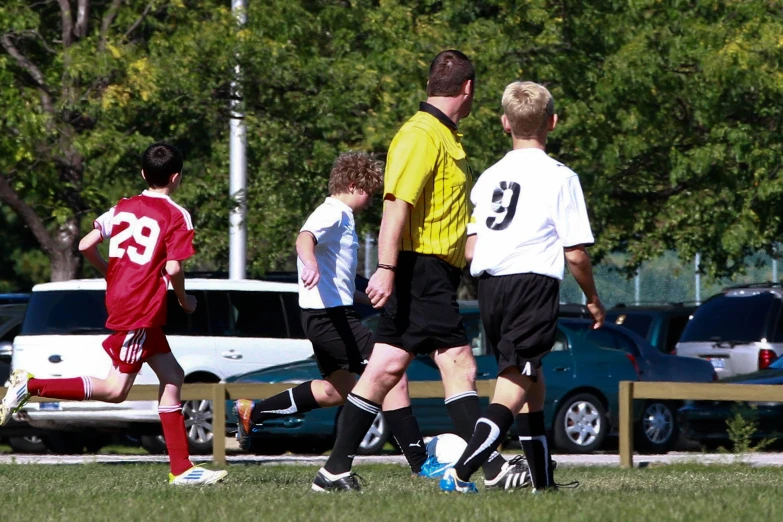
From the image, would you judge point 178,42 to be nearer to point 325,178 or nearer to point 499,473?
point 325,178

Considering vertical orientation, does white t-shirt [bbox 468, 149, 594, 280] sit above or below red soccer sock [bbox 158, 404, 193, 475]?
above

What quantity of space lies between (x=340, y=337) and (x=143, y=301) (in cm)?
131

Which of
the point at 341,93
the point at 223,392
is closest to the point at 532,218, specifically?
the point at 223,392

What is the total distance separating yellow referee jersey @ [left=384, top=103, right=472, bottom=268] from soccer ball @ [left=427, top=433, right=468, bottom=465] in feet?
3.94

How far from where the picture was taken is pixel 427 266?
6.52m

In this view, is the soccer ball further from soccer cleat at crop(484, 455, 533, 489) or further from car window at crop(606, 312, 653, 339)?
car window at crop(606, 312, 653, 339)

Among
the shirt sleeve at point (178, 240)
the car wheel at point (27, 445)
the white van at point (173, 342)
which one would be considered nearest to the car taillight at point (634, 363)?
the white van at point (173, 342)

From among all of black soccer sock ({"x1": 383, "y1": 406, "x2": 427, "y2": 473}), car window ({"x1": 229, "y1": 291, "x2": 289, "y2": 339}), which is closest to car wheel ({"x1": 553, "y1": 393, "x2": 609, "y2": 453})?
car window ({"x1": 229, "y1": 291, "x2": 289, "y2": 339})

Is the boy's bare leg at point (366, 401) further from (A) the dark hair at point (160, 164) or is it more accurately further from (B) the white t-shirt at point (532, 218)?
(A) the dark hair at point (160, 164)

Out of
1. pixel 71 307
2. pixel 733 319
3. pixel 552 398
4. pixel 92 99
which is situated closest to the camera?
pixel 71 307

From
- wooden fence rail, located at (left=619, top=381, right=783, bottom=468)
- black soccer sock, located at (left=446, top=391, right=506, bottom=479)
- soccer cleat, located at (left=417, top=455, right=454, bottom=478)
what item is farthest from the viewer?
wooden fence rail, located at (left=619, top=381, right=783, bottom=468)

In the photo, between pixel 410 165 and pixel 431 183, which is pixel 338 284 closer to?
pixel 431 183

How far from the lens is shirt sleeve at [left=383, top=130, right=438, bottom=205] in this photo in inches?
251

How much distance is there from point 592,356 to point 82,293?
521 cm
